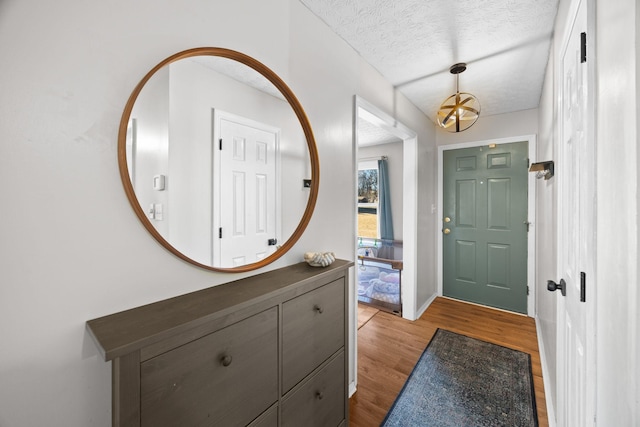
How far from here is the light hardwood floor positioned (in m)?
1.73

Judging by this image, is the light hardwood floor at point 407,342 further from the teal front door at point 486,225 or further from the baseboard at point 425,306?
the teal front door at point 486,225

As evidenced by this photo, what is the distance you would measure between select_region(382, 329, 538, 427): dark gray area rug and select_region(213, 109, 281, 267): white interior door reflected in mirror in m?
1.38

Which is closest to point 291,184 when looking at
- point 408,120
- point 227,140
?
point 227,140

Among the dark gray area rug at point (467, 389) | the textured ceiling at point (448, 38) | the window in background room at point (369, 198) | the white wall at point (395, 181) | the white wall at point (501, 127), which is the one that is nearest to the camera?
the textured ceiling at point (448, 38)

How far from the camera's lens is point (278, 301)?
101 cm

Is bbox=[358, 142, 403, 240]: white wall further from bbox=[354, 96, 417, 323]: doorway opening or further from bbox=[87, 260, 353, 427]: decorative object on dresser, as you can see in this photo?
bbox=[87, 260, 353, 427]: decorative object on dresser

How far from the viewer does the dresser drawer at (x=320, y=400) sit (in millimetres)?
1090

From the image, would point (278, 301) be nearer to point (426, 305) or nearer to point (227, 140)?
point (227, 140)

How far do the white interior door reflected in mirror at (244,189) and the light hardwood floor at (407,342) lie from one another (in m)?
1.31

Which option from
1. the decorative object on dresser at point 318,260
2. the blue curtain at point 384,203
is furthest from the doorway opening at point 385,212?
the decorative object on dresser at point 318,260

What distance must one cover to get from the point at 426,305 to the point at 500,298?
87cm

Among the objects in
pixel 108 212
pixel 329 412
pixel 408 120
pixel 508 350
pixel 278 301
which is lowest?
pixel 508 350

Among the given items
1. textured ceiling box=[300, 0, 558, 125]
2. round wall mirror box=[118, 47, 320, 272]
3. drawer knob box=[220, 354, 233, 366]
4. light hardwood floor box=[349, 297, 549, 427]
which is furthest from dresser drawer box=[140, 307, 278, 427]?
textured ceiling box=[300, 0, 558, 125]

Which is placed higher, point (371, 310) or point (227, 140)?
point (227, 140)
